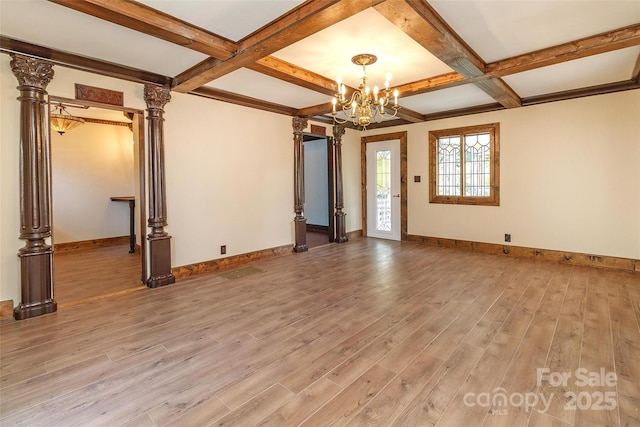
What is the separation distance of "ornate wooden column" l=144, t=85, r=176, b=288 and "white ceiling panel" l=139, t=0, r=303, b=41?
1.55 m

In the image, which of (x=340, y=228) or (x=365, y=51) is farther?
(x=340, y=228)

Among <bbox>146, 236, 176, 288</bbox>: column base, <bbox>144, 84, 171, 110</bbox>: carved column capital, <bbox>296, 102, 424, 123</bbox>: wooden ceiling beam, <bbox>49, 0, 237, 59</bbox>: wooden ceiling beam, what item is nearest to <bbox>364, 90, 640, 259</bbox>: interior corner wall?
<bbox>296, 102, 424, 123</bbox>: wooden ceiling beam

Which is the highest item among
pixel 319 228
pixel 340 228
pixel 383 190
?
pixel 383 190

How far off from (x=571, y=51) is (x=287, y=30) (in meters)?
2.72

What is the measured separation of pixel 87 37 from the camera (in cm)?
285

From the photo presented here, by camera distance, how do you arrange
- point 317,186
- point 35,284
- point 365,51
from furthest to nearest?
point 317,186 < point 365,51 < point 35,284

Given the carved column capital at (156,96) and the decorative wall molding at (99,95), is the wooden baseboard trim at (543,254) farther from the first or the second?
the decorative wall molding at (99,95)

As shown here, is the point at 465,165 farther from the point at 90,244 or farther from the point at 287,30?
the point at 90,244

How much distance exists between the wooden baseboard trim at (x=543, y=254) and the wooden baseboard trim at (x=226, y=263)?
9.55 ft

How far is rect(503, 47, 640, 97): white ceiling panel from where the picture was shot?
3514mm

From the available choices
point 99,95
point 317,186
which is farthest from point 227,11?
point 317,186

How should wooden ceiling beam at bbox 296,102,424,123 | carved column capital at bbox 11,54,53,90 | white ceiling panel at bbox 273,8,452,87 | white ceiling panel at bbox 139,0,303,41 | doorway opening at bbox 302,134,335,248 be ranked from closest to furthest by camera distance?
white ceiling panel at bbox 139,0,303,41
white ceiling panel at bbox 273,8,452,87
carved column capital at bbox 11,54,53,90
wooden ceiling beam at bbox 296,102,424,123
doorway opening at bbox 302,134,335,248

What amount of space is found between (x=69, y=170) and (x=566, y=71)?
8107mm

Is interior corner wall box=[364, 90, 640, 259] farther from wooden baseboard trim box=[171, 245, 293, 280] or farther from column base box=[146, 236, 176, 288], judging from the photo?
column base box=[146, 236, 176, 288]
